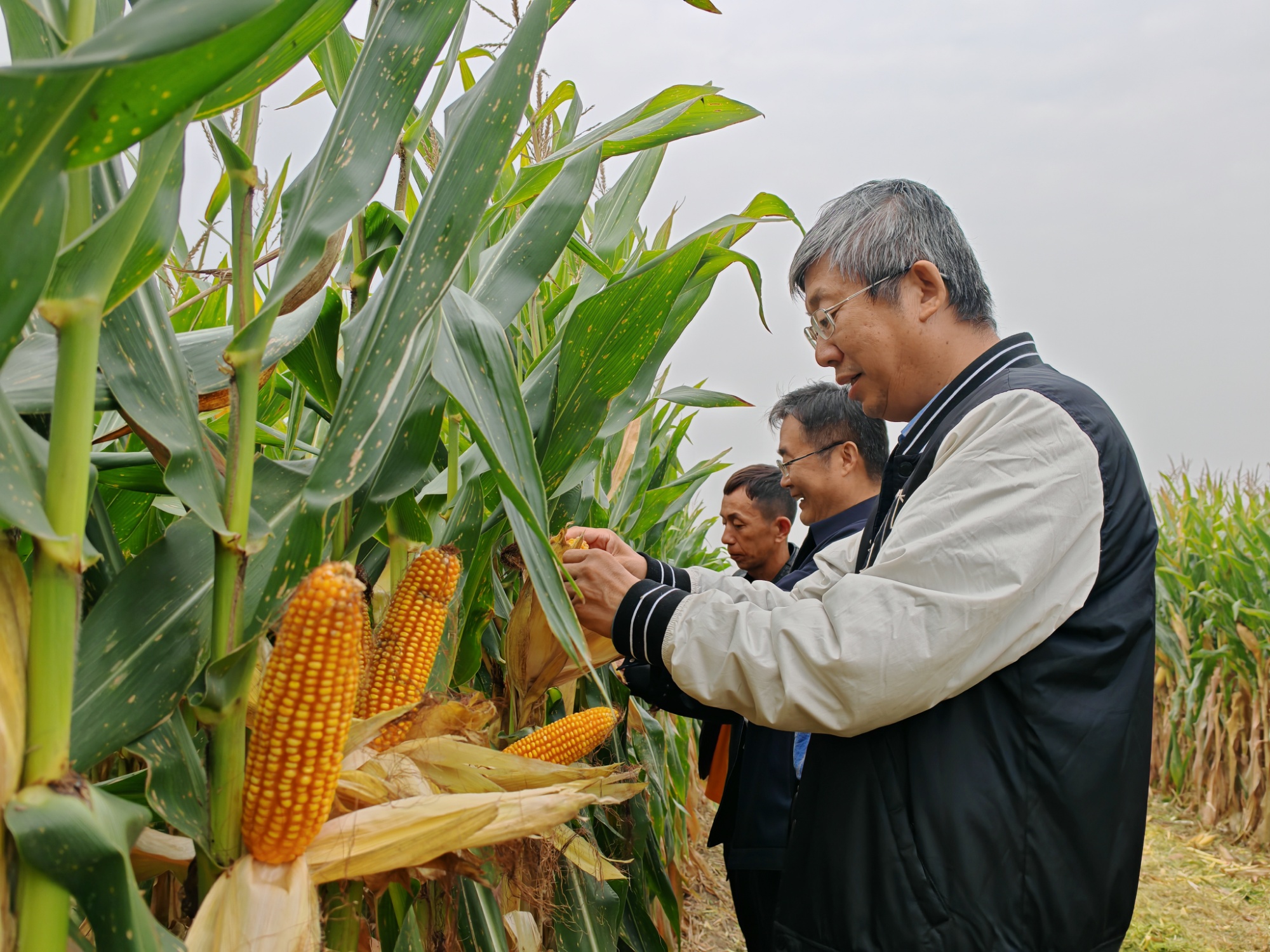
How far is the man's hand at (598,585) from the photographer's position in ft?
5.21

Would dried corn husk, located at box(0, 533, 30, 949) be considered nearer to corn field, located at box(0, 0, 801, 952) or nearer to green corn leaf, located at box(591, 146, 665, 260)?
corn field, located at box(0, 0, 801, 952)

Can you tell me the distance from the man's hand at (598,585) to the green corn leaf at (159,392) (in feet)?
2.87

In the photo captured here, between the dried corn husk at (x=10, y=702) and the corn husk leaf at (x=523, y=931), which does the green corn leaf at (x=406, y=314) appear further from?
the corn husk leaf at (x=523, y=931)

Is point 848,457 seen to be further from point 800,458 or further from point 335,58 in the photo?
point 335,58

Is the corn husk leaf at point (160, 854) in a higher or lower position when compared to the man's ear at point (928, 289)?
lower

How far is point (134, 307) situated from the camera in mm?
765

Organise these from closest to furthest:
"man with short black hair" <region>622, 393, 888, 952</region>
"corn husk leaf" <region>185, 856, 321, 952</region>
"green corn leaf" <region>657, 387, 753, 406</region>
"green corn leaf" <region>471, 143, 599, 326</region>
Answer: "corn husk leaf" <region>185, 856, 321, 952</region>
"green corn leaf" <region>471, 143, 599, 326</region>
"green corn leaf" <region>657, 387, 753, 406</region>
"man with short black hair" <region>622, 393, 888, 952</region>

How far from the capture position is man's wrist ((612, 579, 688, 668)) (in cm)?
150

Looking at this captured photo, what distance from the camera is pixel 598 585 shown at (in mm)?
1597

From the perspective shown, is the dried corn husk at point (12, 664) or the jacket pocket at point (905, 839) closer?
the dried corn husk at point (12, 664)

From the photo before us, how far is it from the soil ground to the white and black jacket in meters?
2.72

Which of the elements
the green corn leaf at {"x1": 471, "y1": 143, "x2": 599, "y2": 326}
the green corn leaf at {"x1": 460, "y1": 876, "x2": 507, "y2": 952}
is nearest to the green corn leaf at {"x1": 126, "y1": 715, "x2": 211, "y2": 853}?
the green corn leaf at {"x1": 460, "y1": 876, "x2": 507, "y2": 952}

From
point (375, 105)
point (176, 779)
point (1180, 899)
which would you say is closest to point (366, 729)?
point (176, 779)

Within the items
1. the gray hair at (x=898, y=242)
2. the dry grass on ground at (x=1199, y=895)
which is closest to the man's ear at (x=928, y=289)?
the gray hair at (x=898, y=242)
